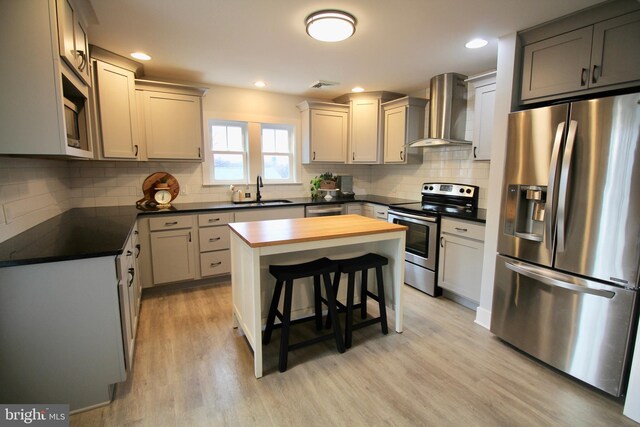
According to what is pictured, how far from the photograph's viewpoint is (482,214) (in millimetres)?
3020

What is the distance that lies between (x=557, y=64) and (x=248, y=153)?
333 cm

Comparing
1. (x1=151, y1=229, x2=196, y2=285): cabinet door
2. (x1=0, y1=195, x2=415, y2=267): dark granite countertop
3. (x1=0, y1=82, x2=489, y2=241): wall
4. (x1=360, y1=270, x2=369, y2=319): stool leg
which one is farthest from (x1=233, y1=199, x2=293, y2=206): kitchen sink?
(x1=360, y1=270, x2=369, y2=319): stool leg

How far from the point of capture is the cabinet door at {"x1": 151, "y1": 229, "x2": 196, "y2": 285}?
321cm

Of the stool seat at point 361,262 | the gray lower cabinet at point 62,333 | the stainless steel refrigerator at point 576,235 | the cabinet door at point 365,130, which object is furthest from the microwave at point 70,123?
the cabinet door at point 365,130

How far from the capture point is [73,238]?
1.89 metres

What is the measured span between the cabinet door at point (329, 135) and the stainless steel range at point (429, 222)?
1.25 m

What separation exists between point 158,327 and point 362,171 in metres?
3.54

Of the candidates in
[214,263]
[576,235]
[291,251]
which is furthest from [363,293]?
[214,263]

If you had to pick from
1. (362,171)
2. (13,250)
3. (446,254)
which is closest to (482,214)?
(446,254)

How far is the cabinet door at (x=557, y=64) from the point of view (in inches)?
78.3

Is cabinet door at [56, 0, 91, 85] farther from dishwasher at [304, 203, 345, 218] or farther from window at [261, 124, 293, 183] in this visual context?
dishwasher at [304, 203, 345, 218]

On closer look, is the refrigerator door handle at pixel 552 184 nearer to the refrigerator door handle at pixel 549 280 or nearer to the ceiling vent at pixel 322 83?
the refrigerator door handle at pixel 549 280

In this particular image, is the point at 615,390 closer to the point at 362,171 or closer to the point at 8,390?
the point at 8,390

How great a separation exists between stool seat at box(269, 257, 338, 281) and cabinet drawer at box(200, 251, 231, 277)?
5.16ft
